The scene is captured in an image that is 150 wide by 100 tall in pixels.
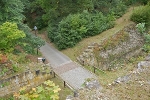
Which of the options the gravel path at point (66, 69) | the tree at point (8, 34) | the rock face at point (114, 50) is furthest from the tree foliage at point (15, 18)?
the rock face at point (114, 50)

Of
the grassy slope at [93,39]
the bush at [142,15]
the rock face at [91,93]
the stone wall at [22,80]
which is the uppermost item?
the bush at [142,15]

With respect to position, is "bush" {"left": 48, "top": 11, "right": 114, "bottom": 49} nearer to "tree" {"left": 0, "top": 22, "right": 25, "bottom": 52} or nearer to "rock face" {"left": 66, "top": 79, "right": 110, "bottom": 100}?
"tree" {"left": 0, "top": 22, "right": 25, "bottom": 52}

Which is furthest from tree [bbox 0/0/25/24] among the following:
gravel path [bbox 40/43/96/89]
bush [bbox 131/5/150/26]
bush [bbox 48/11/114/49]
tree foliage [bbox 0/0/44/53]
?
bush [bbox 131/5/150/26]

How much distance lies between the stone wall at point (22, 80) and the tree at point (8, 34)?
2.72m

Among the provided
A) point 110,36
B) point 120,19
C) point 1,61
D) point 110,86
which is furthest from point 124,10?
point 1,61

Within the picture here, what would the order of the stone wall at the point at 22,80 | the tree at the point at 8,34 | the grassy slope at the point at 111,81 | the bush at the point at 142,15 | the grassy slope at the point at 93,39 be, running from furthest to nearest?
the bush at the point at 142,15, the grassy slope at the point at 93,39, the tree at the point at 8,34, the stone wall at the point at 22,80, the grassy slope at the point at 111,81

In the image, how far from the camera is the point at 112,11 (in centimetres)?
2539

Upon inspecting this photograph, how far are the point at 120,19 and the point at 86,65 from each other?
831cm

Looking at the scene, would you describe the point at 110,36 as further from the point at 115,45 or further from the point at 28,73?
the point at 28,73

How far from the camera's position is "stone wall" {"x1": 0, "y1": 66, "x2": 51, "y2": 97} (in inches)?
564

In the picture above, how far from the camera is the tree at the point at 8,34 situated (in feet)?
52.7

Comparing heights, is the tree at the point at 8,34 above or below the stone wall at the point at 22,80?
above

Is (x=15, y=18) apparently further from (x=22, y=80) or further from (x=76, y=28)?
(x=76, y=28)

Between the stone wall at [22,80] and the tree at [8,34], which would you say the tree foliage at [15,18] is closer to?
the tree at [8,34]
